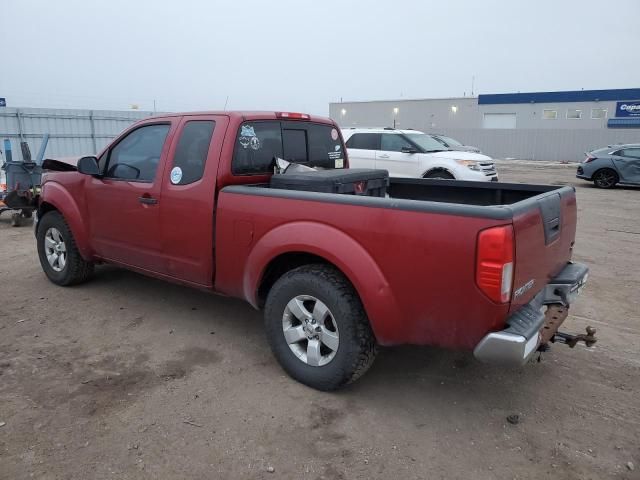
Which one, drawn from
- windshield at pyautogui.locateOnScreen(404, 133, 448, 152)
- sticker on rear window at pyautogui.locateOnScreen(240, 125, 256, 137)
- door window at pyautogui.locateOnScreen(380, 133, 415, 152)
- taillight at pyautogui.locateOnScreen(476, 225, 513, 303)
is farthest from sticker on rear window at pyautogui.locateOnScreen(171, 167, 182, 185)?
windshield at pyautogui.locateOnScreen(404, 133, 448, 152)

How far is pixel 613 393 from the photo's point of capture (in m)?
3.37

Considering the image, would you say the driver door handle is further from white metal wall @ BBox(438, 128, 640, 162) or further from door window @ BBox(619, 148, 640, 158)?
white metal wall @ BBox(438, 128, 640, 162)

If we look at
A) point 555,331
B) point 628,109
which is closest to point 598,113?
point 628,109

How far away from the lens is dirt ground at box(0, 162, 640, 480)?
2.68 metres

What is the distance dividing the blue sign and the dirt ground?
32718 mm

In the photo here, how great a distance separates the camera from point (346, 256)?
302cm

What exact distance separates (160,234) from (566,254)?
311cm

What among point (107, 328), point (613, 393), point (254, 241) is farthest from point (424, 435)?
point (107, 328)

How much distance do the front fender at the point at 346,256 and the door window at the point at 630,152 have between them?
1633 centimetres

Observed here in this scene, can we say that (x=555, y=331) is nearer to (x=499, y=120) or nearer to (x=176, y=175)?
(x=176, y=175)

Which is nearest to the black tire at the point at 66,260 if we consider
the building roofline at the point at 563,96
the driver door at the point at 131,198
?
the driver door at the point at 131,198

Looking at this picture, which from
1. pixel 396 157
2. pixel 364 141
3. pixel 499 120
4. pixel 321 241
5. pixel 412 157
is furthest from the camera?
pixel 499 120

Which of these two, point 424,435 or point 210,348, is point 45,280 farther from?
point 424,435

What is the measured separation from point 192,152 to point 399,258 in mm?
2040
